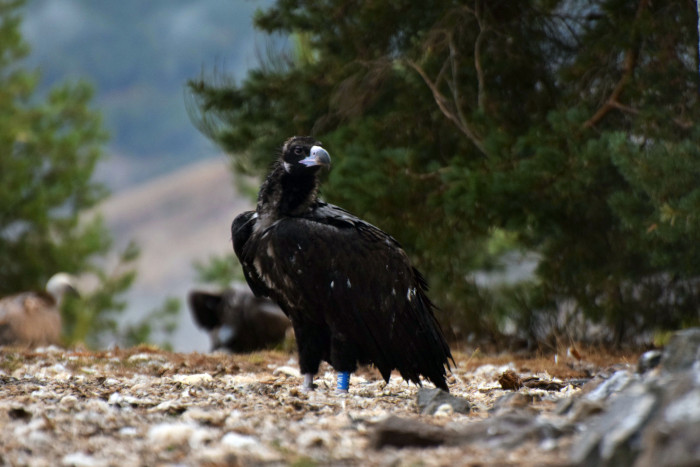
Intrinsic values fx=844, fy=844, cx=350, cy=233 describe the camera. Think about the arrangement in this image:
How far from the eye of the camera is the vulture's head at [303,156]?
5.16 metres

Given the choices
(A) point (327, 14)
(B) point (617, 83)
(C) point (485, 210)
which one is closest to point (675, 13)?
(B) point (617, 83)

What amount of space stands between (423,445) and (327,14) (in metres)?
6.68

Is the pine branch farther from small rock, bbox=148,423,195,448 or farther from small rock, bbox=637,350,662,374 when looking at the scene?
small rock, bbox=148,423,195,448

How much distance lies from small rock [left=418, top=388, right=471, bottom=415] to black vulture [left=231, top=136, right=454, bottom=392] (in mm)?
535

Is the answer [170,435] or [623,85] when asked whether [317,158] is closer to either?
[170,435]

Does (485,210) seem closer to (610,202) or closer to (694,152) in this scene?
(610,202)

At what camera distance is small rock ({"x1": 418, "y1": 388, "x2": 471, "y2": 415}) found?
4.17 metres

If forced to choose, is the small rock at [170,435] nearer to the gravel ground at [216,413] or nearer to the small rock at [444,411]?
the gravel ground at [216,413]

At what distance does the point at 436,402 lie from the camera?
4266mm

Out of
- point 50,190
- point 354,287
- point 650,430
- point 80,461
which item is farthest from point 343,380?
point 50,190

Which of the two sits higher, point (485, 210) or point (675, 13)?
point (675, 13)

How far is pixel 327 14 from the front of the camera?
8.91 meters

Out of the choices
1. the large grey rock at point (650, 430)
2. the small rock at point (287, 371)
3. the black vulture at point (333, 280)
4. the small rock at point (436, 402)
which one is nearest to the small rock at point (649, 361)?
the small rock at point (436, 402)

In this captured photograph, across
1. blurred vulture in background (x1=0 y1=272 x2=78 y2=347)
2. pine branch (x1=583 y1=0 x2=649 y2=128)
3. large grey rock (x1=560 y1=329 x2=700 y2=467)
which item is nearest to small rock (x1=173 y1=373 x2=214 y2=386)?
large grey rock (x1=560 y1=329 x2=700 y2=467)
